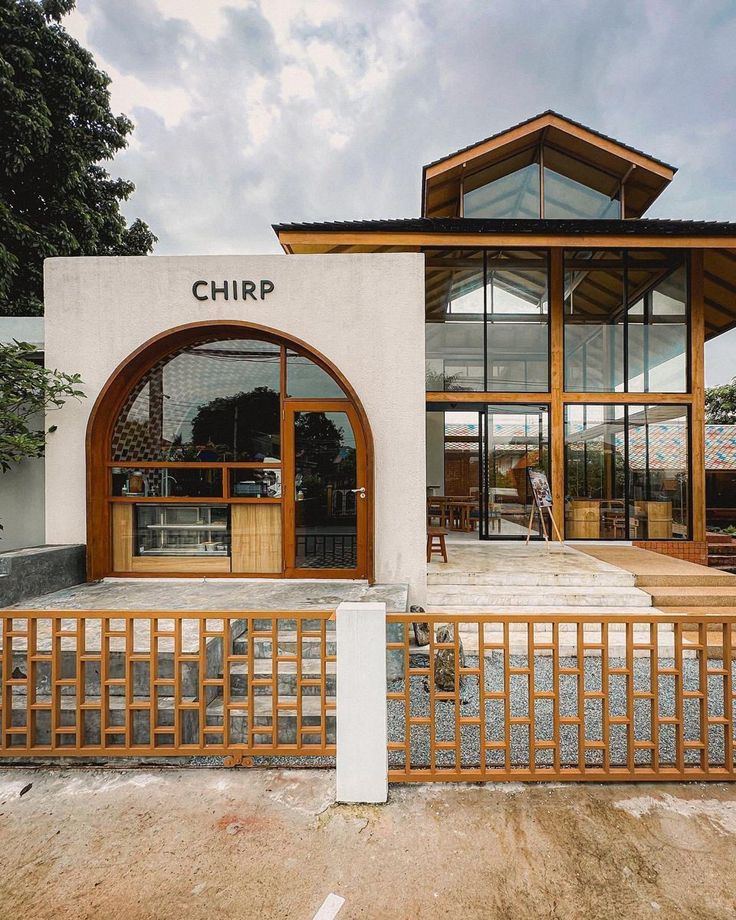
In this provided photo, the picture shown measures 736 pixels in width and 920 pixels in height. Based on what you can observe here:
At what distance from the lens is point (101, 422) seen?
5.44 m

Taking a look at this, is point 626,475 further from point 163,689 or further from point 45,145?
point 45,145

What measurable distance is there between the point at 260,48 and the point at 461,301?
15.3m

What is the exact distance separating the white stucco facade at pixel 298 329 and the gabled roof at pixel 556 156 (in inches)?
192

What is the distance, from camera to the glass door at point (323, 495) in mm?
5500

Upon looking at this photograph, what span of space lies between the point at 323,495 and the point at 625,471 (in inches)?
228

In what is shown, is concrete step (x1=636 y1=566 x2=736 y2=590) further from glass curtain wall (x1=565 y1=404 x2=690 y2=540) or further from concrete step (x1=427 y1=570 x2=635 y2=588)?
glass curtain wall (x1=565 y1=404 x2=690 y2=540)

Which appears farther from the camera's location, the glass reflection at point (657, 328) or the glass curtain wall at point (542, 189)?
the glass curtain wall at point (542, 189)

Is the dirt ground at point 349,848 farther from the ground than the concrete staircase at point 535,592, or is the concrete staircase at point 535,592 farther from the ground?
the concrete staircase at point 535,592

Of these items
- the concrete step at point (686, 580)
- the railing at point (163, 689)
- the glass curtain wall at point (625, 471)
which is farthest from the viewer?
the glass curtain wall at point (625, 471)

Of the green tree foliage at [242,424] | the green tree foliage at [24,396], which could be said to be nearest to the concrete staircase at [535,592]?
the green tree foliage at [242,424]

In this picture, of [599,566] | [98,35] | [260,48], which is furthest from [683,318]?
[98,35]

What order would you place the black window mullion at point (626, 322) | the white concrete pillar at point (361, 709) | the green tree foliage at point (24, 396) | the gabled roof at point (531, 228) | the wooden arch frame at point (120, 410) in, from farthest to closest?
the black window mullion at point (626, 322) → the gabled roof at point (531, 228) → the wooden arch frame at point (120, 410) → the green tree foliage at point (24, 396) → the white concrete pillar at point (361, 709)

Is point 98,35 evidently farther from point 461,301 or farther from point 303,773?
point 303,773

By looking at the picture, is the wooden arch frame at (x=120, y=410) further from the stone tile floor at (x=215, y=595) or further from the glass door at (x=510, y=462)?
the glass door at (x=510, y=462)
